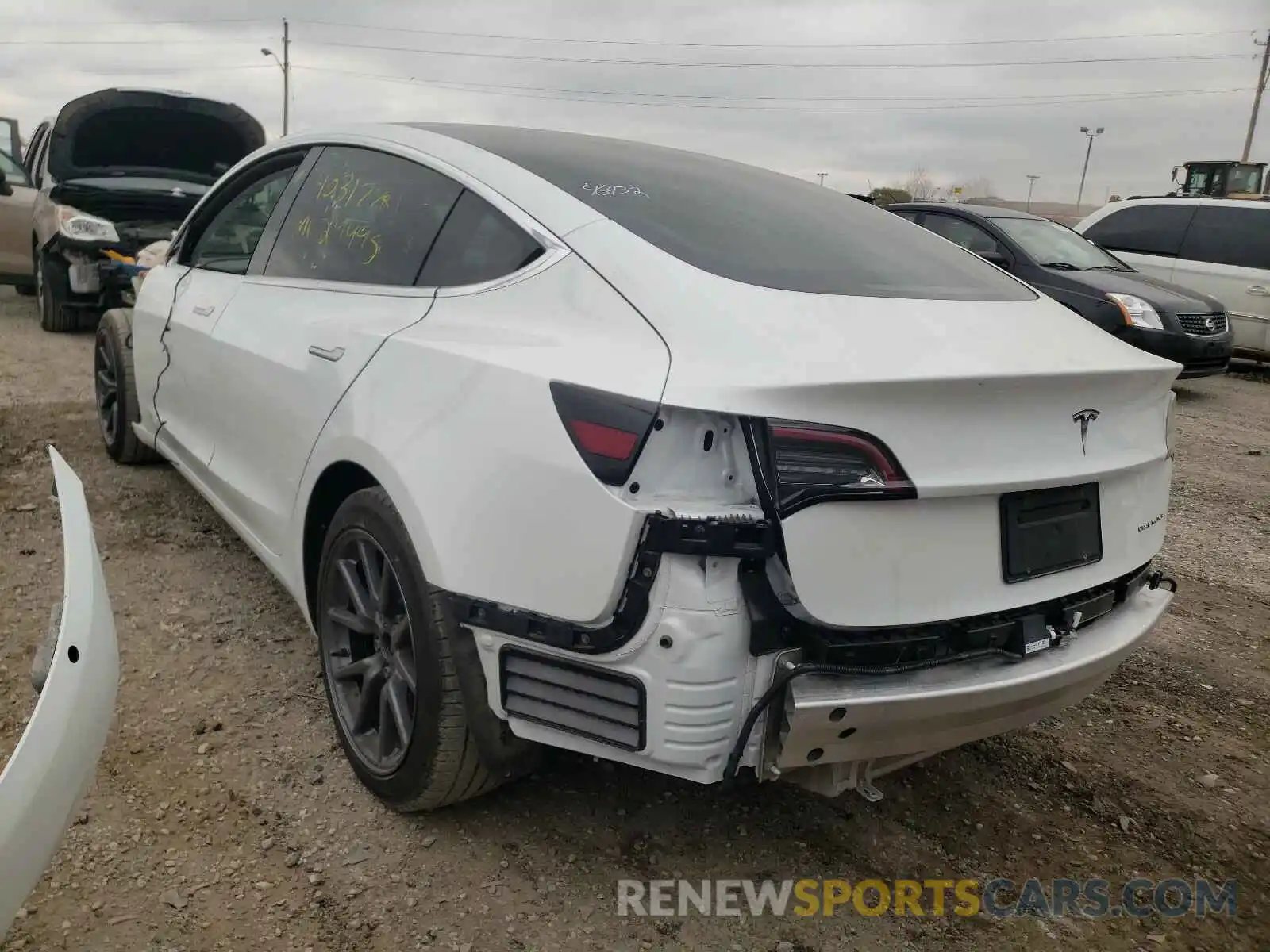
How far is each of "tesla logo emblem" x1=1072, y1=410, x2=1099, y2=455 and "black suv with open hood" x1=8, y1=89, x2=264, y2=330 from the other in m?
8.45

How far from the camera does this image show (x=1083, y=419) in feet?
6.82

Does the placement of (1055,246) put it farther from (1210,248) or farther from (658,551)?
(658,551)

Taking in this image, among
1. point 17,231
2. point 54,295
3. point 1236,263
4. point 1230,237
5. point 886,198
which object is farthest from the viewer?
point 886,198

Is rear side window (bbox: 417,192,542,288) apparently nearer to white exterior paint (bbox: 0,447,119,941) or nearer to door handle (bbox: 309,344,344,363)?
door handle (bbox: 309,344,344,363)

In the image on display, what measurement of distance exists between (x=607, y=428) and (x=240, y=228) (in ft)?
8.05

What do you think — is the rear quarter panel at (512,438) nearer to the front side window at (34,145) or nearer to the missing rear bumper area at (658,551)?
the missing rear bumper area at (658,551)

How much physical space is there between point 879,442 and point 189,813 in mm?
1860

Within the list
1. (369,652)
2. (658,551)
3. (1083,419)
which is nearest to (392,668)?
(369,652)

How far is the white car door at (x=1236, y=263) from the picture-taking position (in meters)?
10.0

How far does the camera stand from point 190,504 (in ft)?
Answer: 14.6

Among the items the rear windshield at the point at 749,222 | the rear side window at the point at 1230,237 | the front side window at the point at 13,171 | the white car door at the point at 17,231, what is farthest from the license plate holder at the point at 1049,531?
the front side window at the point at 13,171

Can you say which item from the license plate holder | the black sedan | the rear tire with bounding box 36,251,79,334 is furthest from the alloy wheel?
the rear tire with bounding box 36,251,79,334

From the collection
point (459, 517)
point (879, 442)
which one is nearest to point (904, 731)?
point (879, 442)

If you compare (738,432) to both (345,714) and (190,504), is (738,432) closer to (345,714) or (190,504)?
(345,714)
